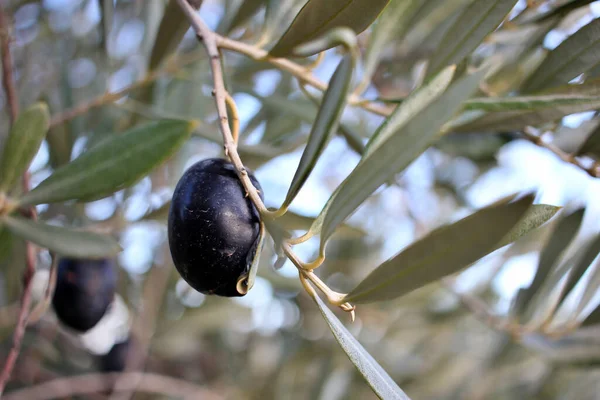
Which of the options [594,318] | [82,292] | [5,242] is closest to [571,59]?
[594,318]

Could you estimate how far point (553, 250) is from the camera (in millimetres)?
1024

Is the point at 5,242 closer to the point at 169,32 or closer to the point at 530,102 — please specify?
the point at 169,32

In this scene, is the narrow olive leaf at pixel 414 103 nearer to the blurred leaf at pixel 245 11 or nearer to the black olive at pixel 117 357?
the blurred leaf at pixel 245 11

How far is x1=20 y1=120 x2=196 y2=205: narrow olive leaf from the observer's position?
28.6 inches

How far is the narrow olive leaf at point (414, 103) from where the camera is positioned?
51 cm

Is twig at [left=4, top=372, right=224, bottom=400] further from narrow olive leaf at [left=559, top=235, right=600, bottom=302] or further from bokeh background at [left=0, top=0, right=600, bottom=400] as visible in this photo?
narrow olive leaf at [left=559, top=235, right=600, bottom=302]

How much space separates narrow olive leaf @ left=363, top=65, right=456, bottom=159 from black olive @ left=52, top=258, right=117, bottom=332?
2.90 feet

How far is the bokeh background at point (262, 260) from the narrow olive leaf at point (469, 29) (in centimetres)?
33

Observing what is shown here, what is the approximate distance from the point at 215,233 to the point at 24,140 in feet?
1.14

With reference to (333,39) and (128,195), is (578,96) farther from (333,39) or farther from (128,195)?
(128,195)

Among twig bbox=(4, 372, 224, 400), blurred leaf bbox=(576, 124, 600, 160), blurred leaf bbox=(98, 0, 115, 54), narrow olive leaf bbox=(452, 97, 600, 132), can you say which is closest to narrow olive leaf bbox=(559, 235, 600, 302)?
blurred leaf bbox=(576, 124, 600, 160)

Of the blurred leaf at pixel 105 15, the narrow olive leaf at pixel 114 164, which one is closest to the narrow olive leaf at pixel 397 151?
the narrow olive leaf at pixel 114 164

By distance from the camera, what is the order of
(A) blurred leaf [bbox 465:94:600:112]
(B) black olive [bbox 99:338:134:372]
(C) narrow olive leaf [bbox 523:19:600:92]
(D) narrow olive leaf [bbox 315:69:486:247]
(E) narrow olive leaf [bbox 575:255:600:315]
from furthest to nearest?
(B) black olive [bbox 99:338:134:372], (E) narrow olive leaf [bbox 575:255:600:315], (C) narrow olive leaf [bbox 523:19:600:92], (A) blurred leaf [bbox 465:94:600:112], (D) narrow olive leaf [bbox 315:69:486:247]

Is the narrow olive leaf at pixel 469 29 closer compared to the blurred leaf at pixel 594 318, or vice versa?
the narrow olive leaf at pixel 469 29
